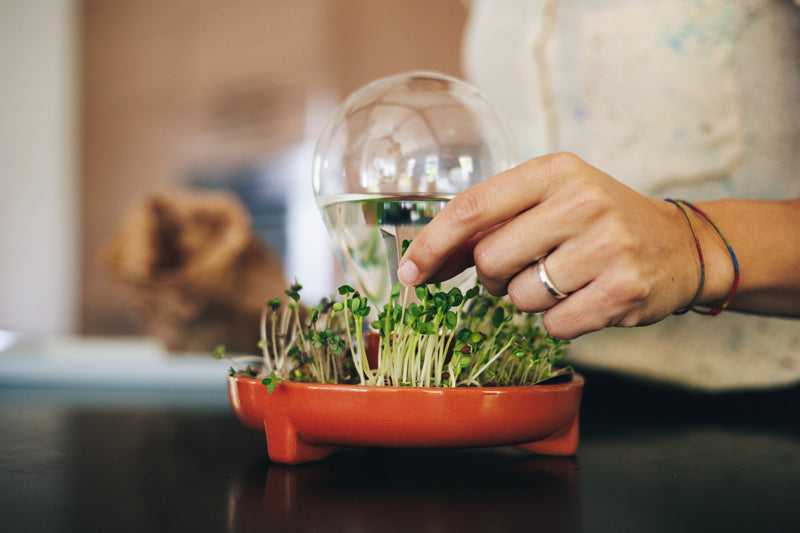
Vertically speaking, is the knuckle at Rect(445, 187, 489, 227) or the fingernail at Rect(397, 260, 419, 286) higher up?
the knuckle at Rect(445, 187, 489, 227)

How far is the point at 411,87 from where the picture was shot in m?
0.63

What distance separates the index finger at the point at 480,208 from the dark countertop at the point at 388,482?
0.21 m

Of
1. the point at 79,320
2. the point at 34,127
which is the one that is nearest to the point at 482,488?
the point at 79,320

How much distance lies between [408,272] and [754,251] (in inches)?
16.9

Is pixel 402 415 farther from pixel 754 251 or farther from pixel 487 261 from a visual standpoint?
pixel 754 251

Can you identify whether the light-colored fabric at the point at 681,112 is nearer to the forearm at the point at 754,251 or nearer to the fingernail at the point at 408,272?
the forearm at the point at 754,251

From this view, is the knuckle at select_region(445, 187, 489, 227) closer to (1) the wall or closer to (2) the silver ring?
(2) the silver ring

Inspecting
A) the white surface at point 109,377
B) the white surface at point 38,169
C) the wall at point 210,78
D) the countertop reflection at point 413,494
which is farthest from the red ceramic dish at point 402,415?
the white surface at point 38,169

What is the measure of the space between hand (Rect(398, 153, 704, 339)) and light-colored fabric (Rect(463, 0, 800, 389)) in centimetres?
51

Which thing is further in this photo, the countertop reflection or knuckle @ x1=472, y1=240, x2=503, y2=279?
knuckle @ x1=472, y1=240, x2=503, y2=279

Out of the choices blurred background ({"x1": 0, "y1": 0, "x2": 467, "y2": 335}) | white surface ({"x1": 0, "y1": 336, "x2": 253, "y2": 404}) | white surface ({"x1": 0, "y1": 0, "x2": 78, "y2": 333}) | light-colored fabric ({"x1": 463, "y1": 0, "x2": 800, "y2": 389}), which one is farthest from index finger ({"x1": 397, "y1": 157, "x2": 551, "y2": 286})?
→ white surface ({"x1": 0, "y1": 0, "x2": 78, "y2": 333})

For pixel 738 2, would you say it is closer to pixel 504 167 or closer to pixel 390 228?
pixel 504 167

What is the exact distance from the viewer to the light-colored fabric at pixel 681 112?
928 mm

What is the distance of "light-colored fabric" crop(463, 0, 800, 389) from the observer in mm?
928
